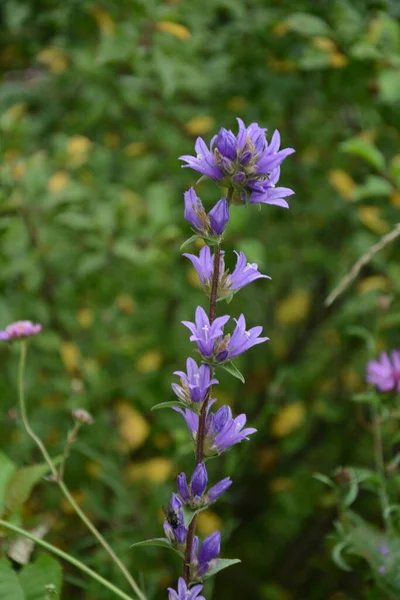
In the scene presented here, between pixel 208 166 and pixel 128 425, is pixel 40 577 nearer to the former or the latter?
pixel 208 166

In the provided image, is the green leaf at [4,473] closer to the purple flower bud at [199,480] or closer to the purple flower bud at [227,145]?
the purple flower bud at [199,480]

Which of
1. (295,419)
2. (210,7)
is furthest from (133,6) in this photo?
(295,419)

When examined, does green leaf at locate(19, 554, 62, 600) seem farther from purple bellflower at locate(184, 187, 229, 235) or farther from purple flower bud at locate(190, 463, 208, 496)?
purple bellflower at locate(184, 187, 229, 235)

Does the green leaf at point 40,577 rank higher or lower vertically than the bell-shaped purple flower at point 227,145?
lower

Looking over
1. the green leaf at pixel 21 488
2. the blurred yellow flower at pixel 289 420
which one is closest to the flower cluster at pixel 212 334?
the green leaf at pixel 21 488

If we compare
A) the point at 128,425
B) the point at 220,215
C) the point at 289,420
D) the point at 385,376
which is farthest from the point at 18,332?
the point at 289,420

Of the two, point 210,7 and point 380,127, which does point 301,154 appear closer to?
point 380,127
